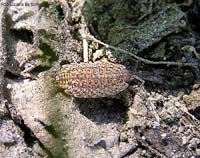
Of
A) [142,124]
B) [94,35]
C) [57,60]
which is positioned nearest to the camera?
[142,124]

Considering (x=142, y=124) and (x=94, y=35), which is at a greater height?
(x=94, y=35)

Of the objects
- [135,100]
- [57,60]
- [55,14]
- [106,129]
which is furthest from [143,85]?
[55,14]

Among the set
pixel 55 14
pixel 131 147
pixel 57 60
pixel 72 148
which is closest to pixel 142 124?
pixel 131 147

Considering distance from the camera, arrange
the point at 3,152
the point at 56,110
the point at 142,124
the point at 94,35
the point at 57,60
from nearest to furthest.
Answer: the point at 56,110 < the point at 3,152 < the point at 142,124 < the point at 57,60 < the point at 94,35

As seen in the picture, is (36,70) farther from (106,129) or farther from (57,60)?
(106,129)

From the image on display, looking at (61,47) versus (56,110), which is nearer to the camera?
(56,110)

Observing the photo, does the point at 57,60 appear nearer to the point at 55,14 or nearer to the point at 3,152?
the point at 55,14

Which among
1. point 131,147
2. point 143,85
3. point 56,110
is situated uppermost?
point 56,110
